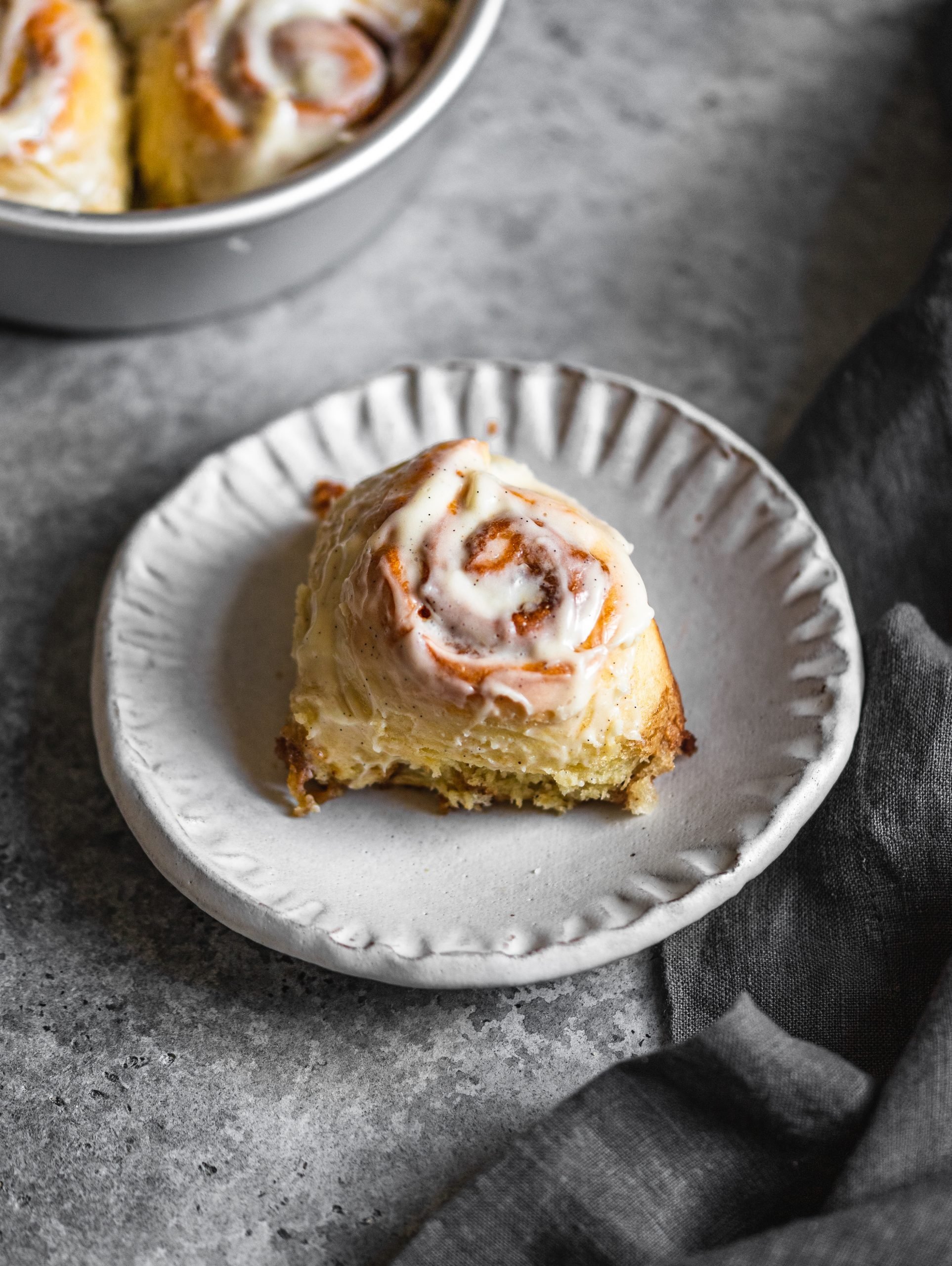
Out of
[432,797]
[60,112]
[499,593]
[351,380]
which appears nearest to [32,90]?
[60,112]

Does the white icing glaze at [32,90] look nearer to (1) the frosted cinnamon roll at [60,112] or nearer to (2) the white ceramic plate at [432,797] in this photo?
(1) the frosted cinnamon roll at [60,112]

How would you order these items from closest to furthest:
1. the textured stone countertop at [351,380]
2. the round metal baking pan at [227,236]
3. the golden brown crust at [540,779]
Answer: the textured stone countertop at [351,380]
the golden brown crust at [540,779]
the round metal baking pan at [227,236]

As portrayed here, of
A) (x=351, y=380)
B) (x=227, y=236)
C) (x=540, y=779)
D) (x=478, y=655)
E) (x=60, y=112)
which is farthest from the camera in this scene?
(x=351, y=380)

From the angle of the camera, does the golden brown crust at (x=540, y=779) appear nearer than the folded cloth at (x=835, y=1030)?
No

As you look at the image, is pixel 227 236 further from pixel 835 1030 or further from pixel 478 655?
pixel 835 1030

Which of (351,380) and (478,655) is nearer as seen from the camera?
(478,655)

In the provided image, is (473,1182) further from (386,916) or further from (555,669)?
(555,669)

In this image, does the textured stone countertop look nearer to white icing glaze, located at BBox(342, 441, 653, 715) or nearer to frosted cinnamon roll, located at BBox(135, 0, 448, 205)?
frosted cinnamon roll, located at BBox(135, 0, 448, 205)

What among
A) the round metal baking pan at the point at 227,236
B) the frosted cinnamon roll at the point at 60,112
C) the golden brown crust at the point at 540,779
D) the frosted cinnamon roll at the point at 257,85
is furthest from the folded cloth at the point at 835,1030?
the frosted cinnamon roll at the point at 60,112
